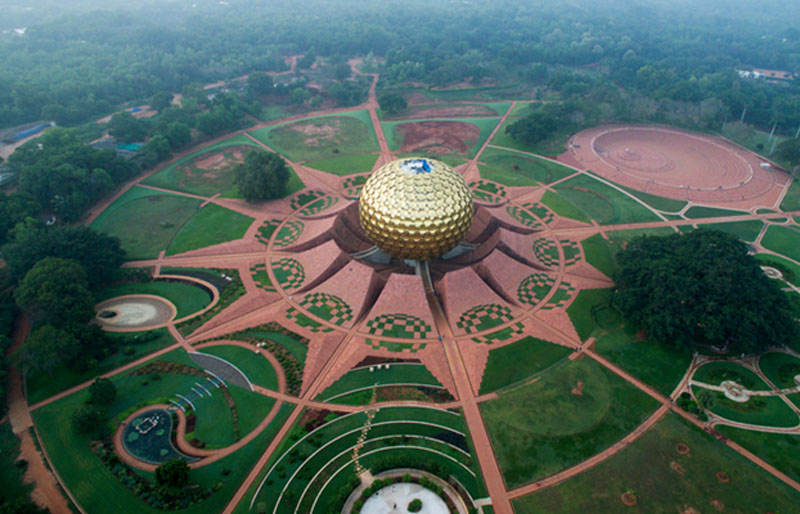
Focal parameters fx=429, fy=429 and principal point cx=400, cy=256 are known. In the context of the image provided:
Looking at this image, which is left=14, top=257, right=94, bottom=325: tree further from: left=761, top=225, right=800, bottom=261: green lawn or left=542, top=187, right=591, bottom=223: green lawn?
left=761, top=225, right=800, bottom=261: green lawn

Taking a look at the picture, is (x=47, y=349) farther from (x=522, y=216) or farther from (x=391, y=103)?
(x=391, y=103)

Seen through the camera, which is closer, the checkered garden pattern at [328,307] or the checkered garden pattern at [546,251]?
the checkered garden pattern at [328,307]

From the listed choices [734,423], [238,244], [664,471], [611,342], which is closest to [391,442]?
[664,471]

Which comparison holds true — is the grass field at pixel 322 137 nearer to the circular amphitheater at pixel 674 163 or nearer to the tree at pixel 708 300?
the circular amphitheater at pixel 674 163

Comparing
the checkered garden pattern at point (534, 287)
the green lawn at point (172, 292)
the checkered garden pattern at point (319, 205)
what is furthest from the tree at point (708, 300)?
the green lawn at point (172, 292)

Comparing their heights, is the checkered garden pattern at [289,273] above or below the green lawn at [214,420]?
above

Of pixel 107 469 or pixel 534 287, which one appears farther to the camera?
pixel 534 287

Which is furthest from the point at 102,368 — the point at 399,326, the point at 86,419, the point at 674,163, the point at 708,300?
the point at 674,163
